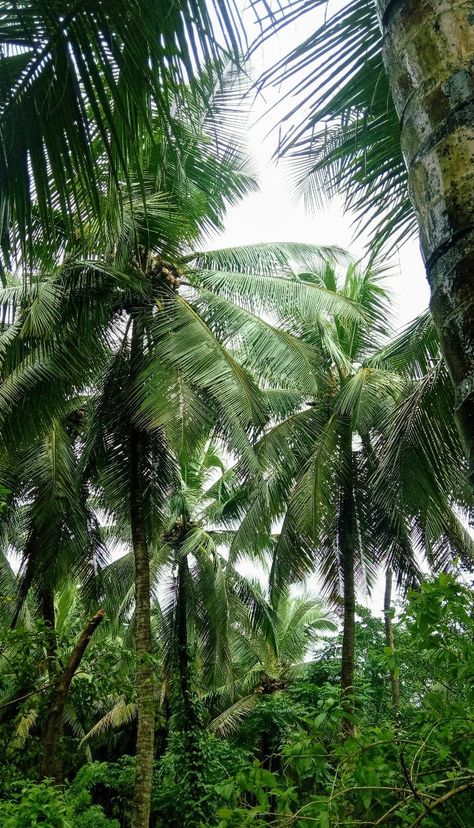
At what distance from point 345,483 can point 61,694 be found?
5298 mm

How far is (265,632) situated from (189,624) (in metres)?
1.50

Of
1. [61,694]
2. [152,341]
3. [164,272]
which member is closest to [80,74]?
[61,694]

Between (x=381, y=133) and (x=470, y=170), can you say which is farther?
(x=381, y=133)

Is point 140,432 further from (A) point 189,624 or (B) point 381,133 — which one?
(B) point 381,133

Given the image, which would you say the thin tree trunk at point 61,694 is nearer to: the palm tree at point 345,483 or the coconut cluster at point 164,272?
the palm tree at point 345,483

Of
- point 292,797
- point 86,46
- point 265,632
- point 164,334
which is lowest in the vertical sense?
point 292,797

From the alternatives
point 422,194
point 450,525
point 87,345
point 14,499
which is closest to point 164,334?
point 87,345

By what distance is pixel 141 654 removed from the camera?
325 inches

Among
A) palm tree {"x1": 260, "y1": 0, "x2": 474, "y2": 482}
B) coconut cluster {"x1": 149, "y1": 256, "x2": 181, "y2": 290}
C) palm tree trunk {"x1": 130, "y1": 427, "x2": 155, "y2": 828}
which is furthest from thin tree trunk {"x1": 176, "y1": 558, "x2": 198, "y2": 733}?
palm tree {"x1": 260, "y1": 0, "x2": 474, "y2": 482}

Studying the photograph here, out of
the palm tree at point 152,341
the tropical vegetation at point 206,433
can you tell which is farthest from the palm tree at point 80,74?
the palm tree at point 152,341

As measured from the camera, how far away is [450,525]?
37.3ft

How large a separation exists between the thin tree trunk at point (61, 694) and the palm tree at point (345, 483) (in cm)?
364

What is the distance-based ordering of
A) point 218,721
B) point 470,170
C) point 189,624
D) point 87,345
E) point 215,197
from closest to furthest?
1. point 470,170
2. point 87,345
3. point 215,197
4. point 189,624
5. point 218,721

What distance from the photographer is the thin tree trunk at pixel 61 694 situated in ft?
23.6
